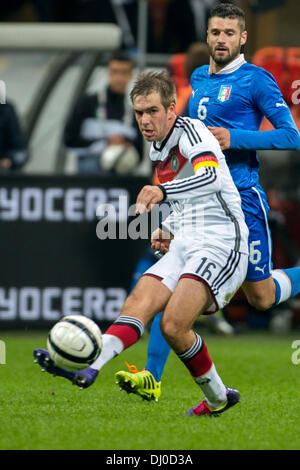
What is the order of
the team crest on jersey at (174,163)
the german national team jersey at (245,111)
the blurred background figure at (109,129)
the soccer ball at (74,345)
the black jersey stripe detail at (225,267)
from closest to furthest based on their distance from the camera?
1. the soccer ball at (74,345)
2. the black jersey stripe detail at (225,267)
3. the team crest on jersey at (174,163)
4. the german national team jersey at (245,111)
5. the blurred background figure at (109,129)

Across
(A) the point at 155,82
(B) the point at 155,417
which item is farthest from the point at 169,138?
(B) the point at 155,417

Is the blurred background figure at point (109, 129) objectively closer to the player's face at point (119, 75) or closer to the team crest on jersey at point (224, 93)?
the player's face at point (119, 75)

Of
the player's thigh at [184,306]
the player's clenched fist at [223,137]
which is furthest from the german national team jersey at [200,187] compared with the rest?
the player's clenched fist at [223,137]

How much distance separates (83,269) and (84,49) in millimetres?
2116

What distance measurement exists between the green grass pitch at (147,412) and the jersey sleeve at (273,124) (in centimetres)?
145

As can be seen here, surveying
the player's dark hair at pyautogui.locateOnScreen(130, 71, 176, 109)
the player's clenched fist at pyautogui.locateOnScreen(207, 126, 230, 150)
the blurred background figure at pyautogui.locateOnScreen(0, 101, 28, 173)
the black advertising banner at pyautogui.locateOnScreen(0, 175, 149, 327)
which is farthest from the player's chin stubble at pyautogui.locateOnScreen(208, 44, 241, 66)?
the blurred background figure at pyautogui.locateOnScreen(0, 101, 28, 173)

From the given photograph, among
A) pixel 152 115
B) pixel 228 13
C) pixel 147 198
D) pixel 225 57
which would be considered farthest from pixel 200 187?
pixel 228 13

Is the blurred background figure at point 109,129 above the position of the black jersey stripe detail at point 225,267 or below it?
below

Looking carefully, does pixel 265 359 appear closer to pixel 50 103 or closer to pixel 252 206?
pixel 252 206

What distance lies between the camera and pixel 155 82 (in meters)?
5.11

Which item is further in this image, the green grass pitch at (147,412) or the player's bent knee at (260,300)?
the player's bent knee at (260,300)

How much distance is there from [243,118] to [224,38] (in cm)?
47

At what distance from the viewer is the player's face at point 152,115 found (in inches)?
199

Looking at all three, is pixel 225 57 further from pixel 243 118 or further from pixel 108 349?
pixel 108 349
